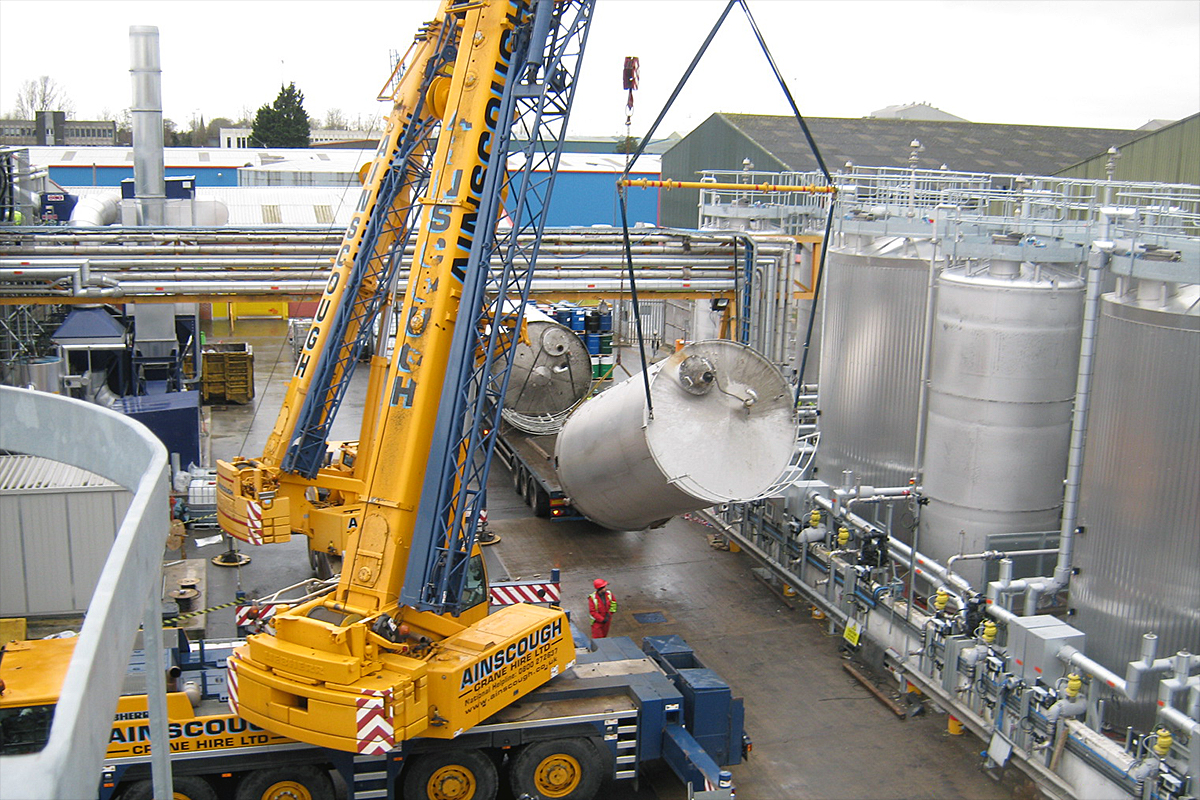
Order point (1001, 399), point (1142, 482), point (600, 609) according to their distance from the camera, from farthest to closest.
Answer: point (600, 609), point (1001, 399), point (1142, 482)

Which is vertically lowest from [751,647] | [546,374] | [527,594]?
[751,647]

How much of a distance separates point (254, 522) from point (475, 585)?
4.12 m

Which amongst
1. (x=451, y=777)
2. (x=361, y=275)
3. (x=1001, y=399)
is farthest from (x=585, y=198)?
(x=451, y=777)

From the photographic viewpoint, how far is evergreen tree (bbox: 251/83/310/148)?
69.1m

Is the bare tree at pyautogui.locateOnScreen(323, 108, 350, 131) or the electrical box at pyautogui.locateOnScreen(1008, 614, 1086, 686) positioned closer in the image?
the electrical box at pyautogui.locateOnScreen(1008, 614, 1086, 686)

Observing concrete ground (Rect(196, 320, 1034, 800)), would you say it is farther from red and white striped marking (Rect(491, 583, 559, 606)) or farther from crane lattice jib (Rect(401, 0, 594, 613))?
crane lattice jib (Rect(401, 0, 594, 613))

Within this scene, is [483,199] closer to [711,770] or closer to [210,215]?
[711,770]

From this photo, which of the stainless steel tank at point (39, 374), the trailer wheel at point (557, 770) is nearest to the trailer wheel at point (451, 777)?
the trailer wheel at point (557, 770)

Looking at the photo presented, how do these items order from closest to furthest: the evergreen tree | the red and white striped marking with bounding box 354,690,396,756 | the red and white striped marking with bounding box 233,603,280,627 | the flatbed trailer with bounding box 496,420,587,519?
the red and white striped marking with bounding box 354,690,396,756, the red and white striped marking with bounding box 233,603,280,627, the flatbed trailer with bounding box 496,420,587,519, the evergreen tree

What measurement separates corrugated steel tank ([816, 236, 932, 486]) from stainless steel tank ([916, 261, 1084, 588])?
1017 mm

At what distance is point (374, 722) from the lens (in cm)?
964

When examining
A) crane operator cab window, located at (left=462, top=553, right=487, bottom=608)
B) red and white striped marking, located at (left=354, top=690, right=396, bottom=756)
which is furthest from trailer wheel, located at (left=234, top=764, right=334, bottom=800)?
crane operator cab window, located at (left=462, top=553, right=487, bottom=608)

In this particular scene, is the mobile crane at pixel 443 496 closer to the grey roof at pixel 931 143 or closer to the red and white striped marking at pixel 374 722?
the red and white striped marking at pixel 374 722

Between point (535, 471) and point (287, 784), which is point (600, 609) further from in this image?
point (535, 471)
